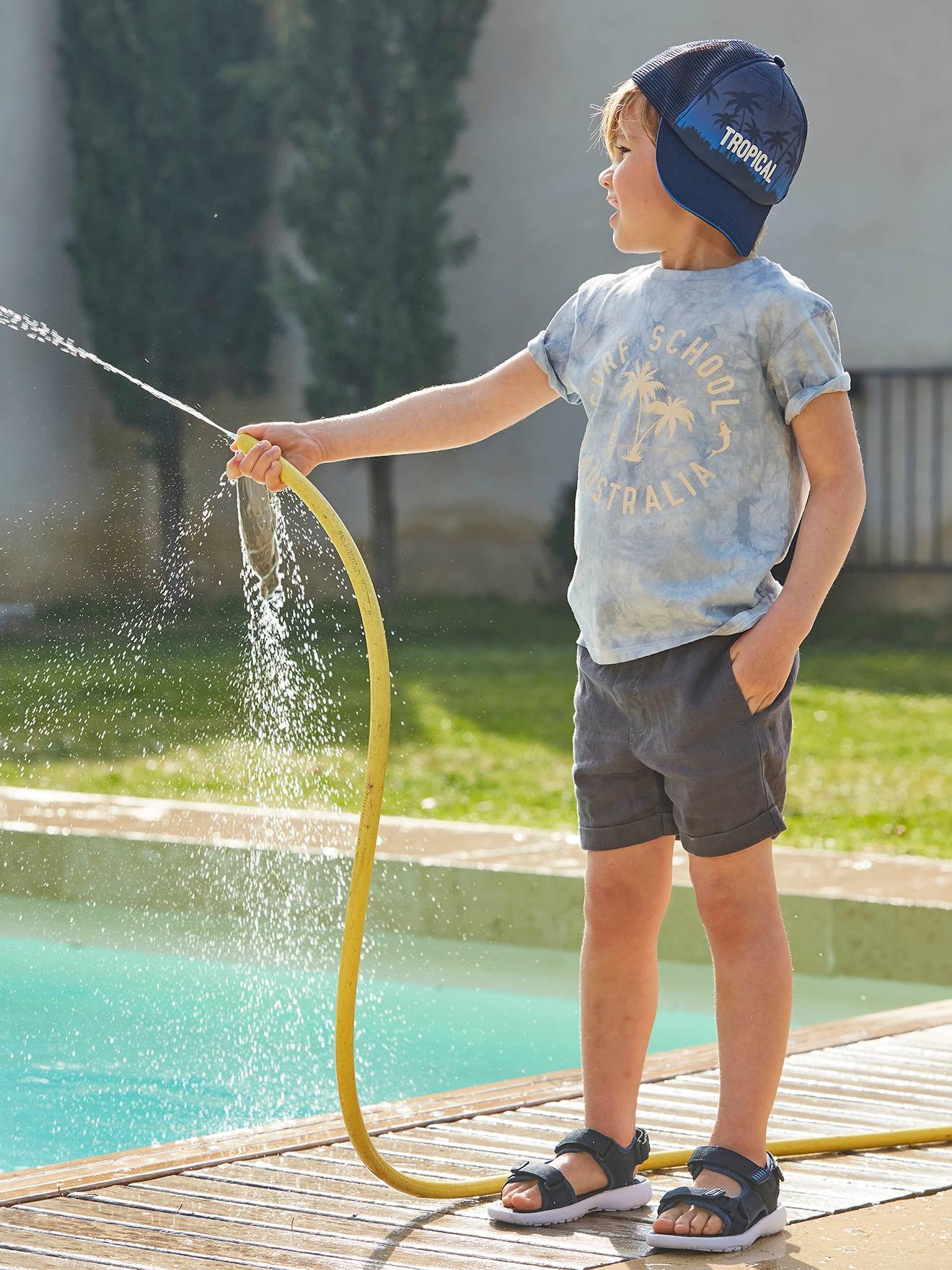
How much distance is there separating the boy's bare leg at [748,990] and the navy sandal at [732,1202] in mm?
16

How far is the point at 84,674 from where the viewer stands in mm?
7375

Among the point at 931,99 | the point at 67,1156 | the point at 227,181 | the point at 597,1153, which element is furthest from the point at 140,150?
the point at 597,1153

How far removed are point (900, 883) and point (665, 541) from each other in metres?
1.87

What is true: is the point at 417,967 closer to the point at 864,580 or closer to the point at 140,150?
the point at 864,580

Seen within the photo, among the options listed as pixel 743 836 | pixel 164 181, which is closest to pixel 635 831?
pixel 743 836

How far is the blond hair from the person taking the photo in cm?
183

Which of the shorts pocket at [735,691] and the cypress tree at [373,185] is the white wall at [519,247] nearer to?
the cypress tree at [373,185]

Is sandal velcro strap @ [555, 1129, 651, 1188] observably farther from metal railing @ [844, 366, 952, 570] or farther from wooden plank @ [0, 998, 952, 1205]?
metal railing @ [844, 366, 952, 570]

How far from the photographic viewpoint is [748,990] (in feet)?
5.80

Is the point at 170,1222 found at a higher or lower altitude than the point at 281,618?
lower

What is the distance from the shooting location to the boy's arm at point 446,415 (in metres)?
1.98

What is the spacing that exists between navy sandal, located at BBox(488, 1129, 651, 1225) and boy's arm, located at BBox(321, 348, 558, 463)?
31.7 inches

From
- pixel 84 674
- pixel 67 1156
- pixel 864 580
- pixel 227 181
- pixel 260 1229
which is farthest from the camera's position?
pixel 227 181

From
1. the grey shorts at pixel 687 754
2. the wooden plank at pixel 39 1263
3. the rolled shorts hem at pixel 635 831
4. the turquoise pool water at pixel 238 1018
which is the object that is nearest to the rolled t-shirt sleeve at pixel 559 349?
the grey shorts at pixel 687 754
